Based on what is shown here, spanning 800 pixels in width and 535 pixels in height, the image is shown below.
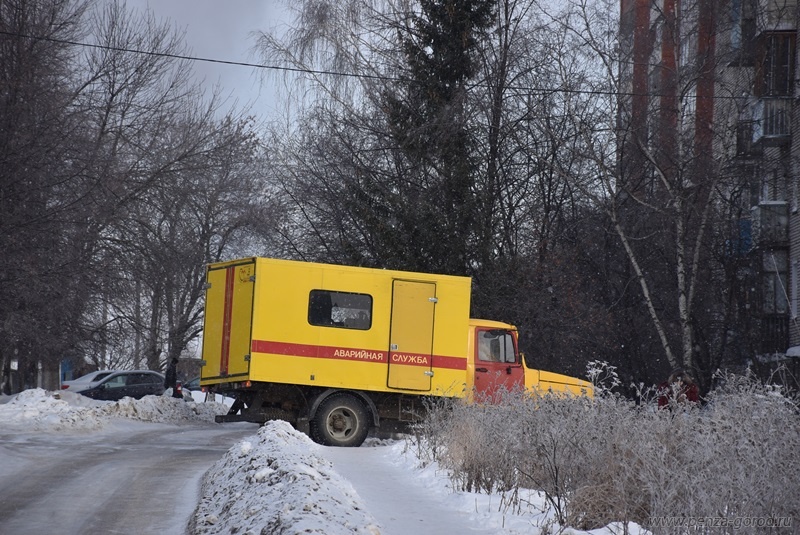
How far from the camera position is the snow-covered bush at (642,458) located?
284 inches

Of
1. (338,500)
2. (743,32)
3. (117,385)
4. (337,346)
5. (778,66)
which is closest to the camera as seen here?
(338,500)

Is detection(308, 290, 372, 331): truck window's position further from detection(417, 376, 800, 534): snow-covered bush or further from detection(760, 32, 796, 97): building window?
detection(760, 32, 796, 97): building window

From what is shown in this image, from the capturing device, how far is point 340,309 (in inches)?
725

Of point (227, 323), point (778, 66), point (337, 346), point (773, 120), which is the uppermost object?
point (778, 66)

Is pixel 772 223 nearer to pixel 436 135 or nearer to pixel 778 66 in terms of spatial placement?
pixel 778 66

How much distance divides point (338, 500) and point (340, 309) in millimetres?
10435

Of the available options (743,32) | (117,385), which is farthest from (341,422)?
(117,385)

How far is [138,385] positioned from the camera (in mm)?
37531

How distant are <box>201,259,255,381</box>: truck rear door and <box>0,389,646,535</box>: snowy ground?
327cm

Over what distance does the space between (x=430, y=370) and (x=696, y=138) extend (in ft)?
50.4

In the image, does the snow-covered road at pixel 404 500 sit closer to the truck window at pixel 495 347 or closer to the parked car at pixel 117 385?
the truck window at pixel 495 347

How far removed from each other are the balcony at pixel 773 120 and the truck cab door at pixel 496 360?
14.1 meters

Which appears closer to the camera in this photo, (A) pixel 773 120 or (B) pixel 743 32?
(B) pixel 743 32

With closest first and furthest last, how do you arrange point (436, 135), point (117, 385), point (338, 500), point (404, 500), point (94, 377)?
point (338, 500) → point (404, 500) → point (436, 135) → point (117, 385) → point (94, 377)
